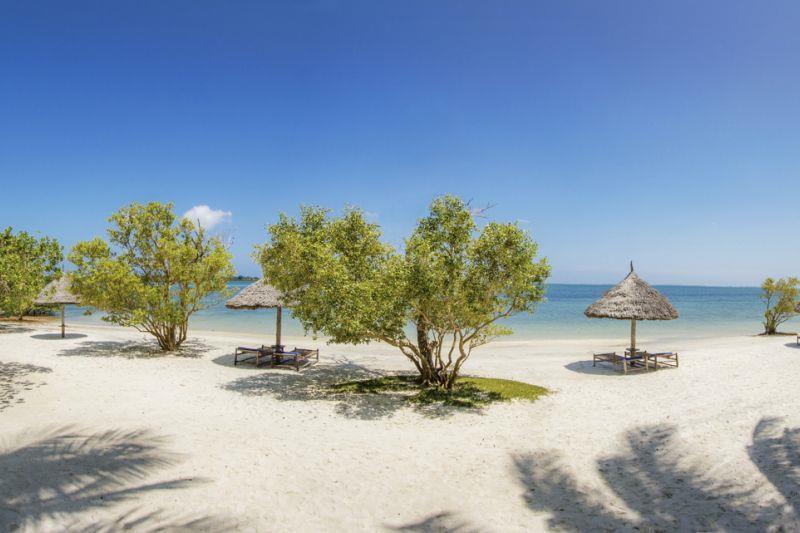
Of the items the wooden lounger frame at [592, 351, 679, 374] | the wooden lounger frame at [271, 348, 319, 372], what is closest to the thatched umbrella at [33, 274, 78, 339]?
the wooden lounger frame at [271, 348, 319, 372]

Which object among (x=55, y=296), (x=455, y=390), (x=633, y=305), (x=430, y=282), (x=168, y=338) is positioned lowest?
(x=455, y=390)

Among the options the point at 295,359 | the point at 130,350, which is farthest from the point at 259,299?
the point at 130,350

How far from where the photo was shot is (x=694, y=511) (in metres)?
5.56

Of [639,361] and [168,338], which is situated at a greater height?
[168,338]

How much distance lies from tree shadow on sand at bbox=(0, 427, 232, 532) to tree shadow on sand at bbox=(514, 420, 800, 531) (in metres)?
4.18

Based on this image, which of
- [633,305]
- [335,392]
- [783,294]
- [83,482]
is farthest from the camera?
[783,294]

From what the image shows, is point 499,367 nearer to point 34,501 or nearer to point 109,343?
point 34,501

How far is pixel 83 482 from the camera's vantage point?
19.4 ft

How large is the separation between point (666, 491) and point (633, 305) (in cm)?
1054

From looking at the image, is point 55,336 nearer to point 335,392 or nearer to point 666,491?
point 335,392

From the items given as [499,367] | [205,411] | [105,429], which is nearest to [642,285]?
[499,367]

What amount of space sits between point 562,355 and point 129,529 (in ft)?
56.7

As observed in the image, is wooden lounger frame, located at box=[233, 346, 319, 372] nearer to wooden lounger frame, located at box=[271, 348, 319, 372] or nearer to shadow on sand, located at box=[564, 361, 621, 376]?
wooden lounger frame, located at box=[271, 348, 319, 372]

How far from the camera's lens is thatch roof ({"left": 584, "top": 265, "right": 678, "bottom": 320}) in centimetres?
1538
